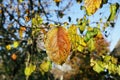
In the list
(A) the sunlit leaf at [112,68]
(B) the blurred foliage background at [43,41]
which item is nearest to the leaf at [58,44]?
(B) the blurred foliage background at [43,41]

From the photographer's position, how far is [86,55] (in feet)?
16.8

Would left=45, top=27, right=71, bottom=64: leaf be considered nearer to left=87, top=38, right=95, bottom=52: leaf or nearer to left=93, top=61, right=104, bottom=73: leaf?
left=87, top=38, right=95, bottom=52: leaf

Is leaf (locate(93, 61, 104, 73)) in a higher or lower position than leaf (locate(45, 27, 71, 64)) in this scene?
lower

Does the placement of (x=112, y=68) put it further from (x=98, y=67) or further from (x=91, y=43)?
(x=91, y=43)

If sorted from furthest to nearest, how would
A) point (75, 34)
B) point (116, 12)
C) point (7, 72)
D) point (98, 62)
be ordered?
point (7, 72) → point (98, 62) → point (75, 34) → point (116, 12)

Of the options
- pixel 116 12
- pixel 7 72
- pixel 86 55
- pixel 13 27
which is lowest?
pixel 7 72

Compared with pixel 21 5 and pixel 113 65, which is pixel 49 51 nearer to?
pixel 113 65

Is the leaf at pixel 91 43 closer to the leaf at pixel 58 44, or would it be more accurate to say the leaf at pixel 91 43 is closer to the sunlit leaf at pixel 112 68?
the sunlit leaf at pixel 112 68

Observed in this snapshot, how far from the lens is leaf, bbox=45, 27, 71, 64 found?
188 centimetres

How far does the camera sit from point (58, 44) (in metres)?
1.88

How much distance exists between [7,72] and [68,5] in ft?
15.9

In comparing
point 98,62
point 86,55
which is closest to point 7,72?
point 86,55

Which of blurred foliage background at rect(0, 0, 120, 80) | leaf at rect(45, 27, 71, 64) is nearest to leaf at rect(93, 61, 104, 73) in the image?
blurred foliage background at rect(0, 0, 120, 80)

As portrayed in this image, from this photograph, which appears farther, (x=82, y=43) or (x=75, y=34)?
(x=82, y=43)
